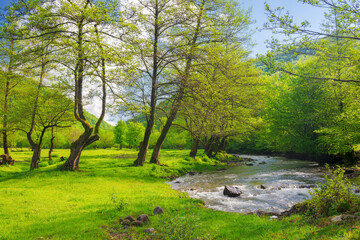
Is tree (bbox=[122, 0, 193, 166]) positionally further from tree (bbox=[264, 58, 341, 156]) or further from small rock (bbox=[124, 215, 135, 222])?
tree (bbox=[264, 58, 341, 156])

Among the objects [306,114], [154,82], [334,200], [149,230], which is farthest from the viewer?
[306,114]

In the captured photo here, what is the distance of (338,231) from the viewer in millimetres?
6387

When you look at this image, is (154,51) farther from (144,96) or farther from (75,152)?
(75,152)

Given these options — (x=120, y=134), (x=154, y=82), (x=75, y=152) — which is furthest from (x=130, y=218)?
(x=120, y=134)

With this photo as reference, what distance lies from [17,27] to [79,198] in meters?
13.0

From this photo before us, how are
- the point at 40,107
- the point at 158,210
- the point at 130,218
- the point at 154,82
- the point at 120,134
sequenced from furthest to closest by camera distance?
1. the point at 120,134
2. the point at 40,107
3. the point at 154,82
4. the point at 158,210
5. the point at 130,218

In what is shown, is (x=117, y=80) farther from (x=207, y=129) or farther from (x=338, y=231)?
(x=338, y=231)

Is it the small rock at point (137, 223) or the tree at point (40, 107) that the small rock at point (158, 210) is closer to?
the small rock at point (137, 223)

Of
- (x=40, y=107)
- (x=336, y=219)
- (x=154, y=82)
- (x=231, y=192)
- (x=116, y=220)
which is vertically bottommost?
(x=231, y=192)

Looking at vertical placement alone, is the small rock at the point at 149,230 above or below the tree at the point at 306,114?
below

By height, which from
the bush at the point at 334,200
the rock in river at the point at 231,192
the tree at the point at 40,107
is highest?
the tree at the point at 40,107

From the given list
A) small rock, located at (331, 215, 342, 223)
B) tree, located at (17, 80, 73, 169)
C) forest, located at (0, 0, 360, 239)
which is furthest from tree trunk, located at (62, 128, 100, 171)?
small rock, located at (331, 215, 342, 223)

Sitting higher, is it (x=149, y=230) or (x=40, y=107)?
(x=40, y=107)

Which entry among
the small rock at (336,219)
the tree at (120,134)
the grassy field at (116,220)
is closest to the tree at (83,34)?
the grassy field at (116,220)
